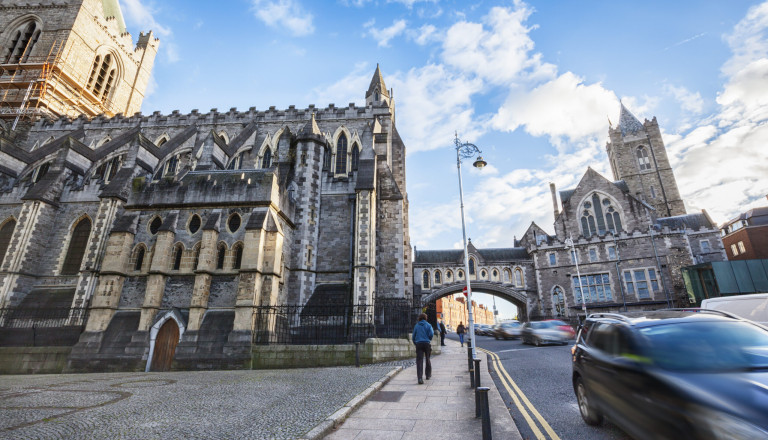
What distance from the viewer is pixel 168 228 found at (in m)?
14.0

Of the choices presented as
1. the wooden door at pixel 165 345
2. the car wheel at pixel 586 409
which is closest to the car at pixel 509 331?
the car wheel at pixel 586 409

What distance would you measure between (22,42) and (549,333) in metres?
51.2

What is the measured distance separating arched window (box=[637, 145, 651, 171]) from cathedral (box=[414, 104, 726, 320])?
2.46 metres

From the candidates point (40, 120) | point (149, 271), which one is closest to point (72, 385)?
point (149, 271)

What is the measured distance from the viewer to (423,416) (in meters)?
5.35

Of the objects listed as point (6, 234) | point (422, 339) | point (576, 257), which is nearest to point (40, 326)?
point (6, 234)

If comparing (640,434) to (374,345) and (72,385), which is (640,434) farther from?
(72,385)

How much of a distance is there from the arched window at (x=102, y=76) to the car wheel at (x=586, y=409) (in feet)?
152

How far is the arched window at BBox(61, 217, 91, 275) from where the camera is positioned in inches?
728

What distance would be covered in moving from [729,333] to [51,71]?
44446 millimetres

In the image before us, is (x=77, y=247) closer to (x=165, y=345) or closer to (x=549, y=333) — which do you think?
(x=165, y=345)

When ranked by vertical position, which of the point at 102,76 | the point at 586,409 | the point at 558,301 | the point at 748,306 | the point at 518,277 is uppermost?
the point at 102,76

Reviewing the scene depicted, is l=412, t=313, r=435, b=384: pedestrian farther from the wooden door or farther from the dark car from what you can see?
the wooden door

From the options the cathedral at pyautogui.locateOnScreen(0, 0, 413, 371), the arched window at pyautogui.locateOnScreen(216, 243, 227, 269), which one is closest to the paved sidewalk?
the cathedral at pyautogui.locateOnScreen(0, 0, 413, 371)
